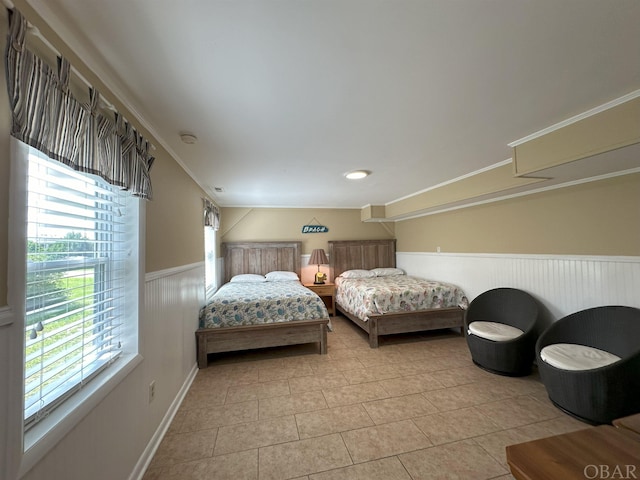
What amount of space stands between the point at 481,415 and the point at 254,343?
2.37m

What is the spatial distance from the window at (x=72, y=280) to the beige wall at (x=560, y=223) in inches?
154

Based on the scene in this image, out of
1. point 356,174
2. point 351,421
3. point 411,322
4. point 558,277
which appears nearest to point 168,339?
point 351,421

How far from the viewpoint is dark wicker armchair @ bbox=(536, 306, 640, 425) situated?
1.76m

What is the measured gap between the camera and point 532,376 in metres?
2.62

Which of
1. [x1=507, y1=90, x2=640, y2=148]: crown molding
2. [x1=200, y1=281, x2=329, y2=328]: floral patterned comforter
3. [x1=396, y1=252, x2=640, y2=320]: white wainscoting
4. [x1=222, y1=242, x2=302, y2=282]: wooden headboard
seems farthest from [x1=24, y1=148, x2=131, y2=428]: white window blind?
[x1=396, y1=252, x2=640, y2=320]: white wainscoting

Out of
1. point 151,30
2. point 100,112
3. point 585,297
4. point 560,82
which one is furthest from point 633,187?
point 100,112

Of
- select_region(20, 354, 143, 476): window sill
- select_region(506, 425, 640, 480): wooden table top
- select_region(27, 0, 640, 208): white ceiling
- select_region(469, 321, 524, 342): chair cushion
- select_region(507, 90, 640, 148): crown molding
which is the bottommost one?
select_region(469, 321, 524, 342): chair cushion

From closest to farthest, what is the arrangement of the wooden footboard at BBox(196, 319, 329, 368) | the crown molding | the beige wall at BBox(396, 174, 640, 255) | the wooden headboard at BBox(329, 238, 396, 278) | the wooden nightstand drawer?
1. the crown molding
2. the beige wall at BBox(396, 174, 640, 255)
3. the wooden footboard at BBox(196, 319, 329, 368)
4. the wooden nightstand drawer
5. the wooden headboard at BBox(329, 238, 396, 278)

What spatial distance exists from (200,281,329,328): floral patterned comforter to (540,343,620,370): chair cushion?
7.35 ft

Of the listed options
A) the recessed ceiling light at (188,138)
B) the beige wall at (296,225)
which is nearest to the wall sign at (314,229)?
the beige wall at (296,225)

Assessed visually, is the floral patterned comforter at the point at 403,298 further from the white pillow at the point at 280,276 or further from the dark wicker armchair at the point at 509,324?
the white pillow at the point at 280,276

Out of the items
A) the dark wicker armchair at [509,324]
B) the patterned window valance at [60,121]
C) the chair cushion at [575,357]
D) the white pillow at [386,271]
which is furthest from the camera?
the white pillow at [386,271]

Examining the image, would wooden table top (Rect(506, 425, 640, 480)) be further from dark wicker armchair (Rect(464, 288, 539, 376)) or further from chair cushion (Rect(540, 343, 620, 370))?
dark wicker armchair (Rect(464, 288, 539, 376))

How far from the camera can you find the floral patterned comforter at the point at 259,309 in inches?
118
